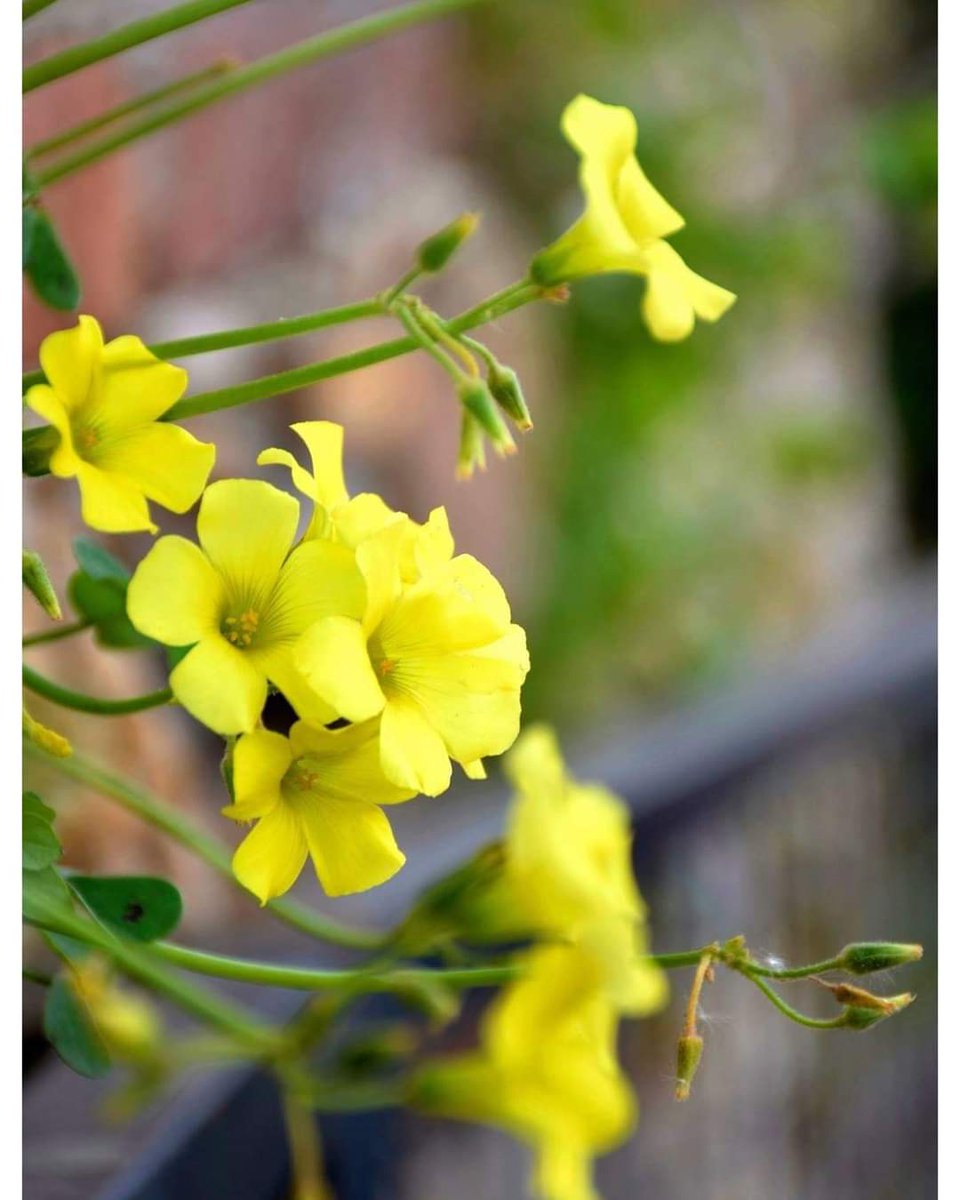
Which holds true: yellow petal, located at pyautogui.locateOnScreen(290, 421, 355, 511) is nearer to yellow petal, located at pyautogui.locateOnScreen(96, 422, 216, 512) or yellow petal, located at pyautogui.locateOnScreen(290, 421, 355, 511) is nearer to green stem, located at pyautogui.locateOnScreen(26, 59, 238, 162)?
yellow petal, located at pyautogui.locateOnScreen(96, 422, 216, 512)

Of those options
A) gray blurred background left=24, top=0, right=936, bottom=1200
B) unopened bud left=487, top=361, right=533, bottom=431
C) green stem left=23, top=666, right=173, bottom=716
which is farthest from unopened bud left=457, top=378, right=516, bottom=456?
gray blurred background left=24, top=0, right=936, bottom=1200

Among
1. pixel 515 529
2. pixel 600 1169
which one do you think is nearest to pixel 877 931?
pixel 600 1169

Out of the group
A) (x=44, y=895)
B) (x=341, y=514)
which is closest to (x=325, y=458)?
(x=341, y=514)

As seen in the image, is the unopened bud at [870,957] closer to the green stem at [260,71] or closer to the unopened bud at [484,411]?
the unopened bud at [484,411]

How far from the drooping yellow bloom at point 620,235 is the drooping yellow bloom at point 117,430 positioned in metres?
0.09

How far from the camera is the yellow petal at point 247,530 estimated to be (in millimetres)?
301

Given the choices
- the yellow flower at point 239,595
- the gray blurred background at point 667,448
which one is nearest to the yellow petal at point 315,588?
the yellow flower at point 239,595

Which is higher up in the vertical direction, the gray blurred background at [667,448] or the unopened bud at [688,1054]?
the gray blurred background at [667,448]

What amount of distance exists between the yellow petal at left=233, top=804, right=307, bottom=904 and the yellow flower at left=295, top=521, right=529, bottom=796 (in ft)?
0.10

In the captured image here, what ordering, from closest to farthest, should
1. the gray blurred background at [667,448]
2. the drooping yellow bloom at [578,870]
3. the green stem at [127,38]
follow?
the drooping yellow bloom at [578,870], the green stem at [127,38], the gray blurred background at [667,448]

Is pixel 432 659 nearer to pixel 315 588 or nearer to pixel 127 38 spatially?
pixel 315 588

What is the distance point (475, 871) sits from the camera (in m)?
0.31

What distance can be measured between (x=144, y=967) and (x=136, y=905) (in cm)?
2

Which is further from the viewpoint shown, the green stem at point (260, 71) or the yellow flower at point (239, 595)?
the green stem at point (260, 71)
